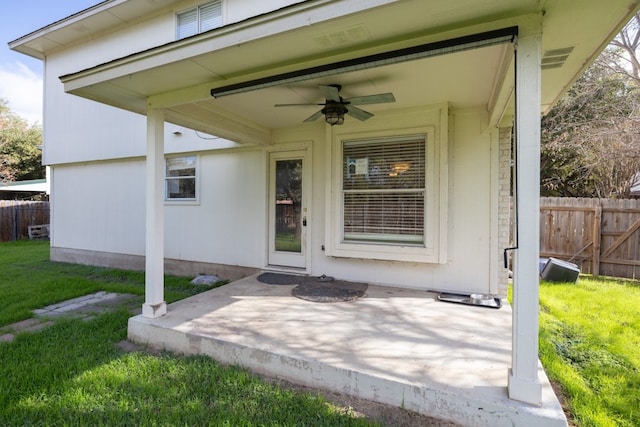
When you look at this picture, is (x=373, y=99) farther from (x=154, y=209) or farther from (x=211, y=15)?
(x=211, y=15)

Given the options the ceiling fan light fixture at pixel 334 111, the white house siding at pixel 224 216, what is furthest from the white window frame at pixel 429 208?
the white house siding at pixel 224 216

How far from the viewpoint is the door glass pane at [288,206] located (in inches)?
221

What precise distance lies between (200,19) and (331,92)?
481cm

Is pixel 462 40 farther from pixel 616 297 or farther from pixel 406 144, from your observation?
pixel 616 297

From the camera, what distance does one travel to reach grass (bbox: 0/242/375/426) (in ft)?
7.30

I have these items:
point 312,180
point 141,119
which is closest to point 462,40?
point 312,180

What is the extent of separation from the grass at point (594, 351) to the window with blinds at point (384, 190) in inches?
73.8

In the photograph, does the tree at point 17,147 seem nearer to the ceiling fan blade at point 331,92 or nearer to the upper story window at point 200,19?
the upper story window at point 200,19

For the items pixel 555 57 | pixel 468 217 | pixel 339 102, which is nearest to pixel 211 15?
pixel 339 102

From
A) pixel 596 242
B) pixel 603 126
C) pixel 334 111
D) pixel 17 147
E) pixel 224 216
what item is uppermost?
pixel 17 147

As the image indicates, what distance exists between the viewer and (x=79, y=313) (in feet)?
14.6

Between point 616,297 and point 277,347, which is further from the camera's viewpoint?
point 616,297

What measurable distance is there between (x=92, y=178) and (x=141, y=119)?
2.19 m

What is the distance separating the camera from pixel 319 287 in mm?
4719
